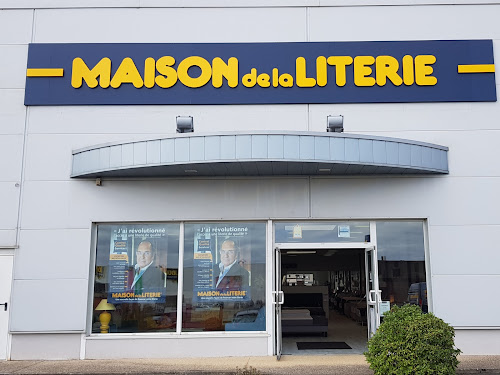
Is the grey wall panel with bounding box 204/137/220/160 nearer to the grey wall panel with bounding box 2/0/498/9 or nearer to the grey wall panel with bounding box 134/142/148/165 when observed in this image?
the grey wall panel with bounding box 134/142/148/165

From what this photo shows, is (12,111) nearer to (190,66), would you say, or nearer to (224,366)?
(190,66)

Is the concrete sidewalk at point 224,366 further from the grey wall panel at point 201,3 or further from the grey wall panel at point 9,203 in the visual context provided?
the grey wall panel at point 201,3

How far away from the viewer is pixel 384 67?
30.8 ft

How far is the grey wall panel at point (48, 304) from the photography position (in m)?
8.69

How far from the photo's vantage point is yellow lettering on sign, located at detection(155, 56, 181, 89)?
9.39m

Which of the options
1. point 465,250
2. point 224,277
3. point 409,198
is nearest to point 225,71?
point 224,277

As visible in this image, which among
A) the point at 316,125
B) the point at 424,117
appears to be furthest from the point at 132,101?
the point at 424,117

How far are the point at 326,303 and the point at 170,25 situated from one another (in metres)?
8.19

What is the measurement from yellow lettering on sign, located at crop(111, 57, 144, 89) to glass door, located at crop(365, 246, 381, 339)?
521 cm

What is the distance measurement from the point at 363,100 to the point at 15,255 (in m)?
6.82

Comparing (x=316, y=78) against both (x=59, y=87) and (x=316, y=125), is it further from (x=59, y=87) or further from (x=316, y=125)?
(x=59, y=87)

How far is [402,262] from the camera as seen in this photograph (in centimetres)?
901

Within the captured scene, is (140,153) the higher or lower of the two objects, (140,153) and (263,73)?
the lower

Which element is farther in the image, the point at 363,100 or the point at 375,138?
the point at 363,100
